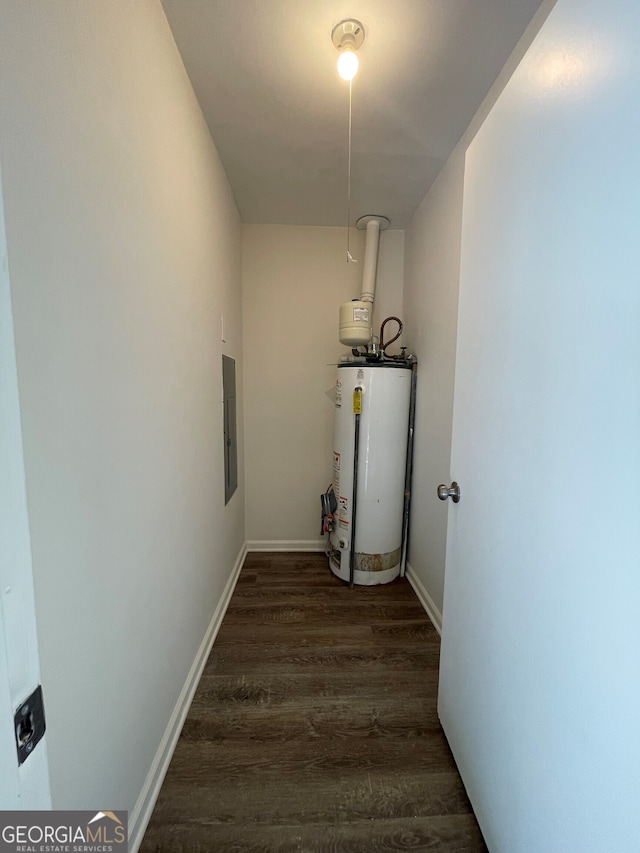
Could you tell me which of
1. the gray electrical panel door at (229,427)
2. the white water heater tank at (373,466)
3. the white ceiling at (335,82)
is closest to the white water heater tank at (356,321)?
the white water heater tank at (373,466)

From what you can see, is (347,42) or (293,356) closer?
(347,42)

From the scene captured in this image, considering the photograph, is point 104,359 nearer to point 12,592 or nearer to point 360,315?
point 12,592

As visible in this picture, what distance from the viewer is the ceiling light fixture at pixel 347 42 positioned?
119 centimetres

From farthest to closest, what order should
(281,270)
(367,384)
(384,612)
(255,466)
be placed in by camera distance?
(255,466)
(281,270)
(367,384)
(384,612)

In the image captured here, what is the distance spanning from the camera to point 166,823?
1.04 meters

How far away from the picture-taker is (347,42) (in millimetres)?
1228

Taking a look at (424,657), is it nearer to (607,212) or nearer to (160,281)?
(607,212)

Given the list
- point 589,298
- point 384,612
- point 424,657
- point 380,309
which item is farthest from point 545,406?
point 380,309

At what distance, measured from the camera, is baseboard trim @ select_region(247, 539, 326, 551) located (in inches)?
113

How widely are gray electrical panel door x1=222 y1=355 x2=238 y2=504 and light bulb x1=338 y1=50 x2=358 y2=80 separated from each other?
140 cm

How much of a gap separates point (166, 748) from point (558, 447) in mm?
1592

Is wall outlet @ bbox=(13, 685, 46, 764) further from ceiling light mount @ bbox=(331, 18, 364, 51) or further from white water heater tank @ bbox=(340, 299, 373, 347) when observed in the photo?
white water heater tank @ bbox=(340, 299, 373, 347)

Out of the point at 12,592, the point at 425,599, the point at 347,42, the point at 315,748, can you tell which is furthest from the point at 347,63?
the point at 425,599

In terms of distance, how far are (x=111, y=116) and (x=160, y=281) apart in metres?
0.42
